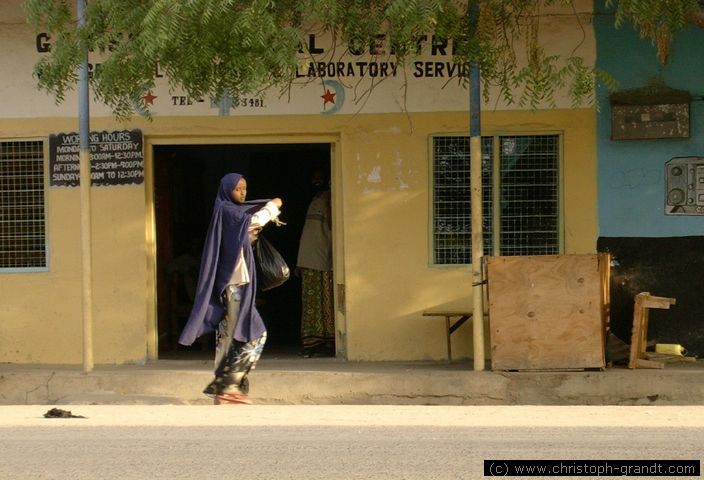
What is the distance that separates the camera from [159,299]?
1242cm

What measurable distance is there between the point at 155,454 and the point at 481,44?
4.31 meters

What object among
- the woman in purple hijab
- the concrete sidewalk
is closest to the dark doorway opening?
the concrete sidewalk

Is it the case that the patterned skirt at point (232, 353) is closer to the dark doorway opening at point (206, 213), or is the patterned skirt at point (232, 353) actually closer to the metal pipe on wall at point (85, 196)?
the metal pipe on wall at point (85, 196)

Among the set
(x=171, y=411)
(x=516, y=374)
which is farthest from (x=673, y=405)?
(x=171, y=411)

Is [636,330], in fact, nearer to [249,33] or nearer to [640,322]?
[640,322]

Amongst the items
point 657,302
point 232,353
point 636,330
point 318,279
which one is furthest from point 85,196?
point 657,302

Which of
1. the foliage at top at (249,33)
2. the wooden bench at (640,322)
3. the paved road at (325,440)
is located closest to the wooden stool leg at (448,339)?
the paved road at (325,440)

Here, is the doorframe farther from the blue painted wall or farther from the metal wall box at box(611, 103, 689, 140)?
the metal wall box at box(611, 103, 689, 140)

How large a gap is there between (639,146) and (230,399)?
462 cm

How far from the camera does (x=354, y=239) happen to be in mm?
11508

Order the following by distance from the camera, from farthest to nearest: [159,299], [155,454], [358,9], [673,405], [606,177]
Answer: [159,299]
[606,177]
[673,405]
[358,9]
[155,454]

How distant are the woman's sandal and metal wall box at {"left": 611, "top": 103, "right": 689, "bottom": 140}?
14.2 ft

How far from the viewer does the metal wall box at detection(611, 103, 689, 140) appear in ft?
36.8

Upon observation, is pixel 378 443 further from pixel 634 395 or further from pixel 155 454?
pixel 634 395
